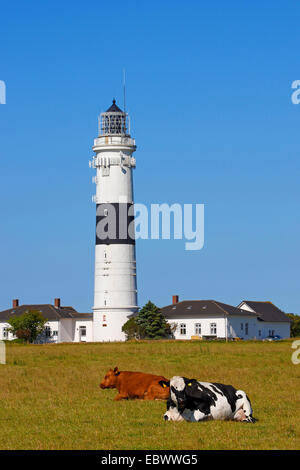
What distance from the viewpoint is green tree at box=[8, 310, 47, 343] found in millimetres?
88562

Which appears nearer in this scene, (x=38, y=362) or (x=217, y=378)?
(x=217, y=378)

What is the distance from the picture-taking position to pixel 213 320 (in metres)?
91.5

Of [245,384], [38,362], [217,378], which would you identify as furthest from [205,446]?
[38,362]

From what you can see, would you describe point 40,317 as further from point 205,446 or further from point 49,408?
point 205,446

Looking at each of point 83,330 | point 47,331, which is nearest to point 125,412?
point 83,330

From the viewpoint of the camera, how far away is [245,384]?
2362 cm

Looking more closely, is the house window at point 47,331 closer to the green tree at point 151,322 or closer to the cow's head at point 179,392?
the green tree at point 151,322

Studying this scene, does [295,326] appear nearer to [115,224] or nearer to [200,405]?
[115,224]

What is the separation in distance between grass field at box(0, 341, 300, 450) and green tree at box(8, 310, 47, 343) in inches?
2237

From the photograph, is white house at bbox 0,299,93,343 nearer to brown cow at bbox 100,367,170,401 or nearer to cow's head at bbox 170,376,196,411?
brown cow at bbox 100,367,170,401

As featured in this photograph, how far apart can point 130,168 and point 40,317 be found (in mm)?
19004

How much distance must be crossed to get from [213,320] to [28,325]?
18.8 metres

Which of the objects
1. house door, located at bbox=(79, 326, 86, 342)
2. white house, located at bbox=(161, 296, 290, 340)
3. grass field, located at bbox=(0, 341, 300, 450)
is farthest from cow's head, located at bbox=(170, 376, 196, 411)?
house door, located at bbox=(79, 326, 86, 342)

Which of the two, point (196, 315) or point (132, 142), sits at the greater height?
point (132, 142)
